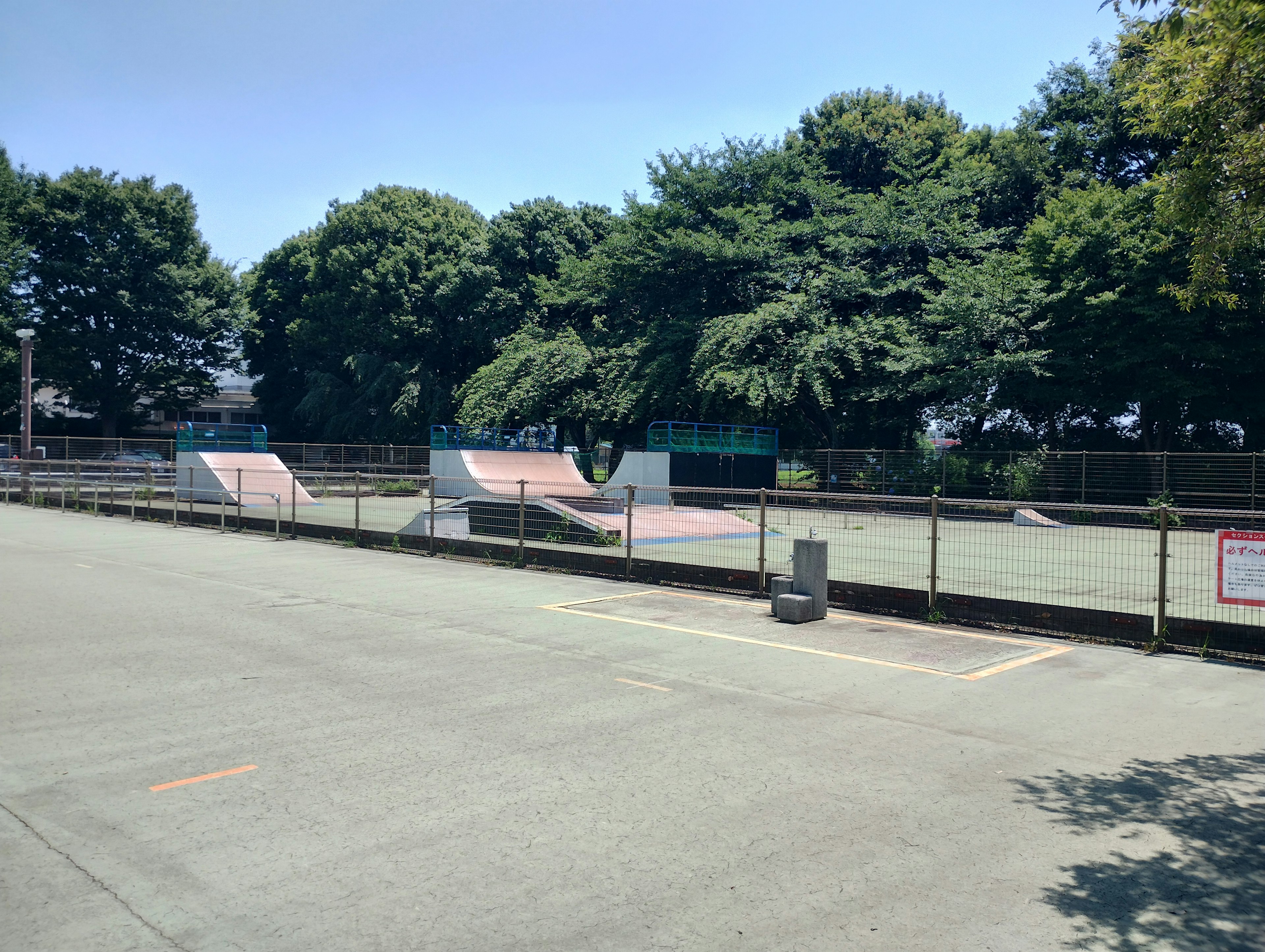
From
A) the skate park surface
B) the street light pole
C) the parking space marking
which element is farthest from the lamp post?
the parking space marking

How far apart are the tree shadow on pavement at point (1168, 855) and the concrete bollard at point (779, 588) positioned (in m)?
5.96

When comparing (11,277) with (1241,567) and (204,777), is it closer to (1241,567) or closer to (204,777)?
(204,777)

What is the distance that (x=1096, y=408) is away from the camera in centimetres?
3606

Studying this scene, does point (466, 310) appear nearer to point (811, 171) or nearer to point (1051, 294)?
point (811, 171)

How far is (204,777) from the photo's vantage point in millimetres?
5953

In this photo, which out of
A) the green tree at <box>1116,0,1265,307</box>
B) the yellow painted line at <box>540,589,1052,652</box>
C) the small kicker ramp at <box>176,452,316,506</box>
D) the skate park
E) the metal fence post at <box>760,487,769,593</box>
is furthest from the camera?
the small kicker ramp at <box>176,452,316,506</box>

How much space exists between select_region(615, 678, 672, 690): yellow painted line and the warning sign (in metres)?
6.00

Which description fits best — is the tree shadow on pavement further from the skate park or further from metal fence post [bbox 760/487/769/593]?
metal fence post [bbox 760/487/769/593]

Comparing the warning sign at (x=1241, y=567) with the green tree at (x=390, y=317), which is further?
the green tree at (x=390, y=317)

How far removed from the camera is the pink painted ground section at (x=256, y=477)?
3195 cm

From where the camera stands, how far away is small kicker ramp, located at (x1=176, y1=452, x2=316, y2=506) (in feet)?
104

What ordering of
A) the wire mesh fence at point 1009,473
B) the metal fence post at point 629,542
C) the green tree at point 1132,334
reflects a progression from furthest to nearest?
the green tree at point 1132,334 < the wire mesh fence at point 1009,473 < the metal fence post at point 629,542

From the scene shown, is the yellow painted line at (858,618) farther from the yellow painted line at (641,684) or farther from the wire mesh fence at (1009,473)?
the wire mesh fence at (1009,473)

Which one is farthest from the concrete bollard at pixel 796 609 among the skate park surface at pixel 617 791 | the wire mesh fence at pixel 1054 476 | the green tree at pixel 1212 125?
the wire mesh fence at pixel 1054 476
